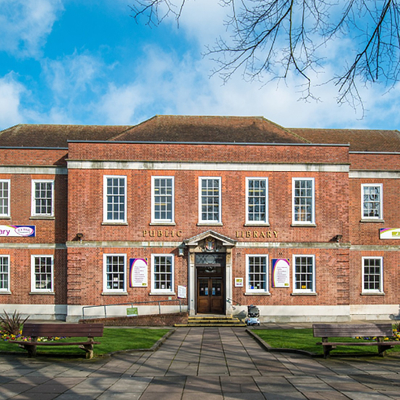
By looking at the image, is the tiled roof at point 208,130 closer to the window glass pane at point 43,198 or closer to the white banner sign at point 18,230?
Result: the window glass pane at point 43,198

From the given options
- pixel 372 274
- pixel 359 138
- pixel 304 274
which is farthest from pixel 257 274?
pixel 359 138

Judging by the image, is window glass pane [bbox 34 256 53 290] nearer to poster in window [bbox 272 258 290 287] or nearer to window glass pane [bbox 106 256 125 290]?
window glass pane [bbox 106 256 125 290]

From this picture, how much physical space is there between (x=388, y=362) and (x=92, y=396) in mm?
7450

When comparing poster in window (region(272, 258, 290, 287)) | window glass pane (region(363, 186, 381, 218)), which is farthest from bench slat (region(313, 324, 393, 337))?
window glass pane (region(363, 186, 381, 218))

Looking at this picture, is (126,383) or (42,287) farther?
(42,287)

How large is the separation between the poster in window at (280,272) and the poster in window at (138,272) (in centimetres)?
659

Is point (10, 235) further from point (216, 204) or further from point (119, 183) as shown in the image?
point (216, 204)

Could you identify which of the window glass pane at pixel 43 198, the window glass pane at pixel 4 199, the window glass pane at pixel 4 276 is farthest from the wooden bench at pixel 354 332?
Answer: the window glass pane at pixel 4 199

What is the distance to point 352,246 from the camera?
2556 cm

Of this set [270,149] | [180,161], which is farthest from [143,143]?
[270,149]

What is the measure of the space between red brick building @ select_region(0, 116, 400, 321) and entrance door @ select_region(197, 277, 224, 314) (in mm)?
52

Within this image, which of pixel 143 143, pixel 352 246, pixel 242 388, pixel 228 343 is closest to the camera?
pixel 242 388

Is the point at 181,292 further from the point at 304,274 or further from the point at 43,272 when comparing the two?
the point at 43,272

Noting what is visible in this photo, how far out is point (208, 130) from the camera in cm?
2683
